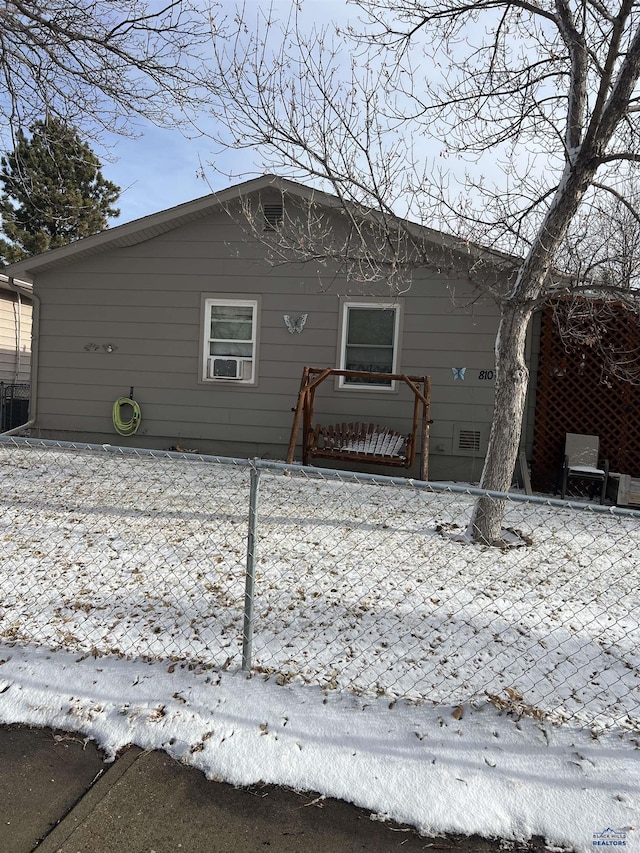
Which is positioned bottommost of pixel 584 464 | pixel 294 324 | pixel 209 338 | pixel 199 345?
pixel 584 464

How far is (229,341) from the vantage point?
28.9 ft

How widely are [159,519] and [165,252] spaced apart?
518 cm

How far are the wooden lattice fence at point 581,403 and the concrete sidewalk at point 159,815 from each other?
6648 millimetres

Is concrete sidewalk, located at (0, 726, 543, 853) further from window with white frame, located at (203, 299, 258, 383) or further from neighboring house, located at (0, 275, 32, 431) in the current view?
neighboring house, located at (0, 275, 32, 431)

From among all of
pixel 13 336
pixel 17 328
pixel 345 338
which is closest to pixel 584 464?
pixel 345 338

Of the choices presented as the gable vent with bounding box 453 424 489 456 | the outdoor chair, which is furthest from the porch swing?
the outdoor chair

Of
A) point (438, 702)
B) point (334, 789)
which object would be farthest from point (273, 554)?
point (334, 789)

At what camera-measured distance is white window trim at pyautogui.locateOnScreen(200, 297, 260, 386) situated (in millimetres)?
8648

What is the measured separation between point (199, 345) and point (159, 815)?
24.5ft

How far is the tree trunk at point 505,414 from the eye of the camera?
16.3 feet

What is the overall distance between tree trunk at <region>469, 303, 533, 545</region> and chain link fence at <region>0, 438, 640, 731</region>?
277 mm

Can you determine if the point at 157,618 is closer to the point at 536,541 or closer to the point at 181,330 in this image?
the point at 536,541

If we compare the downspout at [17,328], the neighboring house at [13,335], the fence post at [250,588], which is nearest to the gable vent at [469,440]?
the fence post at [250,588]

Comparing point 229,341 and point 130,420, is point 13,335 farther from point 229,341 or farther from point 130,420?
point 229,341
